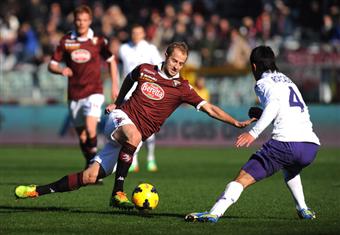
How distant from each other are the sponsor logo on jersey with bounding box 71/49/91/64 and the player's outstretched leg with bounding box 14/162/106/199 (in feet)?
16.0

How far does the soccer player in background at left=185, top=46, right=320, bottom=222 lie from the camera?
32.7 ft

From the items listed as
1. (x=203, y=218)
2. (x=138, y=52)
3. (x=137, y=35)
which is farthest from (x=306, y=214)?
(x=137, y=35)

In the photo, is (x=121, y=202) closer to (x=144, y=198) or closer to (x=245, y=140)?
(x=144, y=198)

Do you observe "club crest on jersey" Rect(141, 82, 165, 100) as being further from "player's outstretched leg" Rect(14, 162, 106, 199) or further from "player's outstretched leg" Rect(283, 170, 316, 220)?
"player's outstretched leg" Rect(283, 170, 316, 220)

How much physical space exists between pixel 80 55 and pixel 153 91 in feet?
16.0

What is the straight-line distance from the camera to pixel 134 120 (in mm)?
11297

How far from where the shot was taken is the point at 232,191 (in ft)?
32.6

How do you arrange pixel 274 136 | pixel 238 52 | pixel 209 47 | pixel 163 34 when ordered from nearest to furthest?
pixel 274 136, pixel 238 52, pixel 209 47, pixel 163 34

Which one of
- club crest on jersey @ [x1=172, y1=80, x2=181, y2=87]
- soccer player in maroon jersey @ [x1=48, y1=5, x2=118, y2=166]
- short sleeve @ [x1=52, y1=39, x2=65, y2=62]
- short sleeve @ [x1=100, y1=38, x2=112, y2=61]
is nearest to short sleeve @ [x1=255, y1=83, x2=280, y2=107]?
club crest on jersey @ [x1=172, y1=80, x2=181, y2=87]

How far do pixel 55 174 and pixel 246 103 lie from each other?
9.79 meters

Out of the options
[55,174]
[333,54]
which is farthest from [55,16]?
[55,174]

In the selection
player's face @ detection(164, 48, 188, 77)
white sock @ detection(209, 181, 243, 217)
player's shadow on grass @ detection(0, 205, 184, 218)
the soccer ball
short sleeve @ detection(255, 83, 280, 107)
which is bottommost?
player's shadow on grass @ detection(0, 205, 184, 218)

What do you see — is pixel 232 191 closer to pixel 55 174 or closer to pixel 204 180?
pixel 204 180

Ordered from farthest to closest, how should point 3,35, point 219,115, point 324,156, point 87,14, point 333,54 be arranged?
point 3,35 → point 333,54 → point 324,156 → point 87,14 → point 219,115
